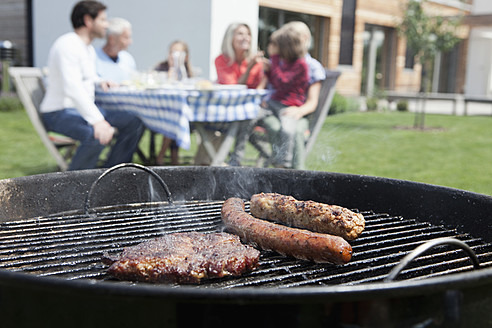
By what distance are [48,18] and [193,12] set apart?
520 centimetres

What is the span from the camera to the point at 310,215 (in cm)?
208

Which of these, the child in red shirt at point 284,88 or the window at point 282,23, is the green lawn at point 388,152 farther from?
the window at point 282,23

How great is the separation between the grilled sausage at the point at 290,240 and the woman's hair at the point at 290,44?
3859 millimetres

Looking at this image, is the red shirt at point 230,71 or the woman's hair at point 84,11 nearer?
the woman's hair at point 84,11

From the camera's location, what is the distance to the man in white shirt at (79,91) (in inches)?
196

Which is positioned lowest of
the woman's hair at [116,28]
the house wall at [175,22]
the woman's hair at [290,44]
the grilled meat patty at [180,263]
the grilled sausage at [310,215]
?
the grilled meat patty at [180,263]

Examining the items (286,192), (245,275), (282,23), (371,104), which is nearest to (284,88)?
(286,192)

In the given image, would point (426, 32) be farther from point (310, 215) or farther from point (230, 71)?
point (310, 215)

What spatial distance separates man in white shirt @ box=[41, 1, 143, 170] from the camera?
499 centimetres

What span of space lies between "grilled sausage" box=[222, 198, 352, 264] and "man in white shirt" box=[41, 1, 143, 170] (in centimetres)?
327

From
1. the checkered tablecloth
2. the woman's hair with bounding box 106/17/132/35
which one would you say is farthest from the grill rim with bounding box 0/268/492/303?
the woman's hair with bounding box 106/17/132/35

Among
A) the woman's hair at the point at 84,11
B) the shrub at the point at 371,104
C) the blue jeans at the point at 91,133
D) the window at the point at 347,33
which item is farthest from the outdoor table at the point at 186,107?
the window at the point at 347,33

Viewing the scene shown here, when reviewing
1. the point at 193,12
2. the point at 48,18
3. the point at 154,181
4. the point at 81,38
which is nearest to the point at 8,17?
the point at 48,18

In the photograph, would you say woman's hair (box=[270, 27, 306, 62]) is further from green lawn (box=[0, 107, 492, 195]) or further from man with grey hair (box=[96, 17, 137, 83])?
man with grey hair (box=[96, 17, 137, 83])
